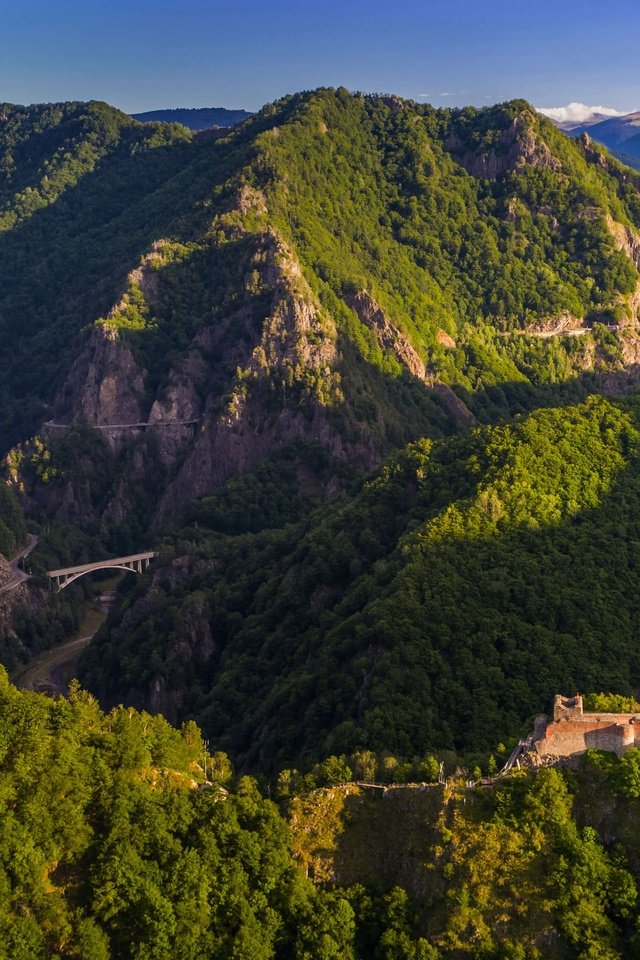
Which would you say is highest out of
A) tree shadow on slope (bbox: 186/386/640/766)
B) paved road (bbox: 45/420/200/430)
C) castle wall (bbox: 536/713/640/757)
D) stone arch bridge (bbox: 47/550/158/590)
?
castle wall (bbox: 536/713/640/757)

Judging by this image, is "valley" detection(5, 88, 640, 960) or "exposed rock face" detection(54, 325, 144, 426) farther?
"exposed rock face" detection(54, 325, 144, 426)

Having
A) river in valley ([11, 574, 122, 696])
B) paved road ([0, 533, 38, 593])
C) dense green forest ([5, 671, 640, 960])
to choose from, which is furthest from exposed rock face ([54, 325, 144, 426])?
dense green forest ([5, 671, 640, 960])

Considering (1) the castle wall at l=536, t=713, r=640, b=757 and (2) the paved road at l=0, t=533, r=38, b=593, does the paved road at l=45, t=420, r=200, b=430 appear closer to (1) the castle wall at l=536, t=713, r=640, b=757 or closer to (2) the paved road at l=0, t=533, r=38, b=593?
(2) the paved road at l=0, t=533, r=38, b=593

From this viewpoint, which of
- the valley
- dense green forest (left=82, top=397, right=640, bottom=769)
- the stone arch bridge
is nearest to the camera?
the valley

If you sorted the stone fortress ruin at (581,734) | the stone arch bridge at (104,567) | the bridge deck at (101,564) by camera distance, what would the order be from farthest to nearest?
the bridge deck at (101,564)
the stone arch bridge at (104,567)
the stone fortress ruin at (581,734)

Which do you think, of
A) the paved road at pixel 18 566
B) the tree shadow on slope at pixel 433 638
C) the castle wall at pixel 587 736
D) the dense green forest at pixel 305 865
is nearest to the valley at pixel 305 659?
the dense green forest at pixel 305 865

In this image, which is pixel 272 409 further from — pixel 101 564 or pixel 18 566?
pixel 18 566

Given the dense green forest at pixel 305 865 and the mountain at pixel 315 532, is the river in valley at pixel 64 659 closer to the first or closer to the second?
the mountain at pixel 315 532

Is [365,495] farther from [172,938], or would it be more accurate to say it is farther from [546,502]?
[172,938]

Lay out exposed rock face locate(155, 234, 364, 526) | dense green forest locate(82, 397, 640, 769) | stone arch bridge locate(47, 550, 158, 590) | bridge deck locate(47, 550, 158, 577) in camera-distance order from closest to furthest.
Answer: dense green forest locate(82, 397, 640, 769)
stone arch bridge locate(47, 550, 158, 590)
bridge deck locate(47, 550, 158, 577)
exposed rock face locate(155, 234, 364, 526)
